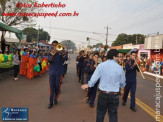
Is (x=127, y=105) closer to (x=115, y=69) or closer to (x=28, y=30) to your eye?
(x=115, y=69)

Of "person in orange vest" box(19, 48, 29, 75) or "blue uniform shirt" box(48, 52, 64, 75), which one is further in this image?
"person in orange vest" box(19, 48, 29, 75)

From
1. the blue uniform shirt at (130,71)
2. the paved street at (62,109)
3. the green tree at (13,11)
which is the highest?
the green tree at (13,11)

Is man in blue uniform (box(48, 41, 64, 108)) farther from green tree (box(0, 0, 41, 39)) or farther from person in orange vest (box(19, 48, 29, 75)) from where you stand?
green tree (box(0, 0, 41, 39))

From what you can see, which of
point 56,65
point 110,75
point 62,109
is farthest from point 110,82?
point 56,65

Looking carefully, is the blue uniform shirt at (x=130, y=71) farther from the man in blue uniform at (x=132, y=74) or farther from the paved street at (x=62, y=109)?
the paved street at (x=62, y=109)

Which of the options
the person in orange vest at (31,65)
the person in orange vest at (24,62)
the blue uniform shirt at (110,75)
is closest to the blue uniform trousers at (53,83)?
the blue uniform shirt at (110,75)

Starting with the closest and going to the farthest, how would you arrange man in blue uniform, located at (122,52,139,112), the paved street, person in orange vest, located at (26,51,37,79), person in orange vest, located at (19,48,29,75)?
1. the paved street
2. man in blue uniform, located at (122,52,139,112)
3. person in orange vest, located at (26,51,37,79)
4. person in orange vest, located at (19,48,29,75)

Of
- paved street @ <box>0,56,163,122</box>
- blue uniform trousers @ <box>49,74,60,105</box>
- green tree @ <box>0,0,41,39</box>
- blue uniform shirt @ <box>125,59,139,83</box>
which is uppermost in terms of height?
green tree @ <box>0,0,41,39</box>

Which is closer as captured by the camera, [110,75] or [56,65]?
[110,75]

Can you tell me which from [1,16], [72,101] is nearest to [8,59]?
[72,101]

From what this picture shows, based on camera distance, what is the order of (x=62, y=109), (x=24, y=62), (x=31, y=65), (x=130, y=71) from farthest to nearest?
(x=24, y=62) → (x=31, y=65) → (x=130, y=71) → (x=62, y=109)

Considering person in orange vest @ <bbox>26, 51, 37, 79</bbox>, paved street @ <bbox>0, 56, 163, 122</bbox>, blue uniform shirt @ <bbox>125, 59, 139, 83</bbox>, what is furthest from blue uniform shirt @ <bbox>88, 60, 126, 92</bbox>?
person in orange vest @ <bbox>26, 51, 37, 79</bbox>

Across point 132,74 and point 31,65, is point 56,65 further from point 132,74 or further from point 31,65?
point 31,65

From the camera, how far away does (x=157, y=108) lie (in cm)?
537
